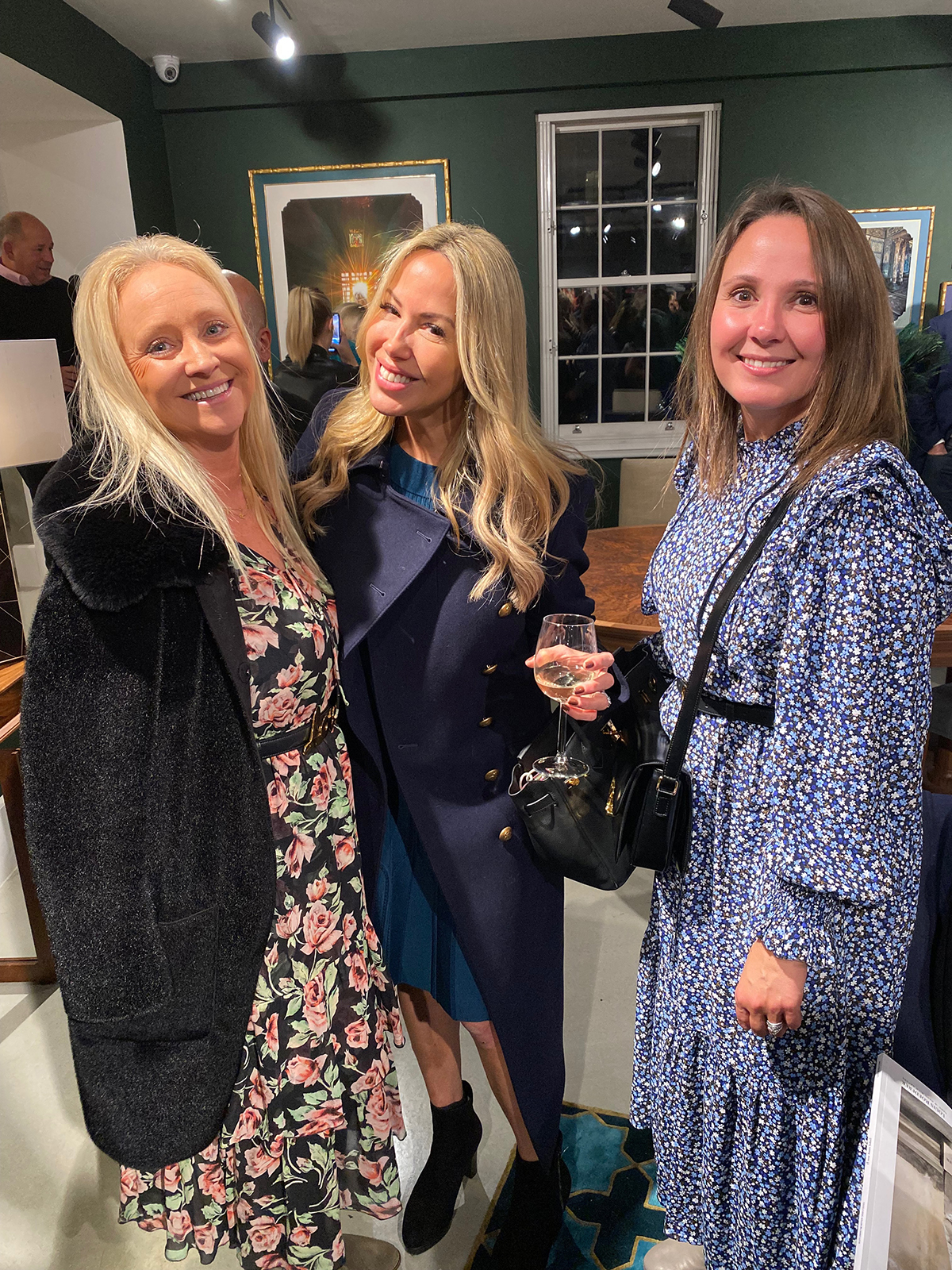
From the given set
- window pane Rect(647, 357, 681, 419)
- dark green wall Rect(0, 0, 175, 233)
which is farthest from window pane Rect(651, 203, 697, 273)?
dark green wall Rect(0, 0, 175, 233)

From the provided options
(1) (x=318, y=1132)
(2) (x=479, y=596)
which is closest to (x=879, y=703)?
(2) (x=479, y=596)

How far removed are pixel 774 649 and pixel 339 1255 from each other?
133cm

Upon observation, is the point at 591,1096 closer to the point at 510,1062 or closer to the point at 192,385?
the point at 510,1062

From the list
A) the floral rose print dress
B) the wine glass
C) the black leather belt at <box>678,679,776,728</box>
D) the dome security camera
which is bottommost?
the floral rose print dress

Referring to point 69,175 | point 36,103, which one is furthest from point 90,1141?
point 69,175

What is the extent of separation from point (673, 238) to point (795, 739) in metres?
5.69

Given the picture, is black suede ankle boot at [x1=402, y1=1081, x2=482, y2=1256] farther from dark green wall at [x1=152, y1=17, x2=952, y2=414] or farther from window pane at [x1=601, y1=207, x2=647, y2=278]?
window pane at [x1=601, y1=207, x2=647, y2=278]

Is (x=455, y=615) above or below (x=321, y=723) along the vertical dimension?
above

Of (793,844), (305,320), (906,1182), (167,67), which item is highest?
(167,67)

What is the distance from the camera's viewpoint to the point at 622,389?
6301mm

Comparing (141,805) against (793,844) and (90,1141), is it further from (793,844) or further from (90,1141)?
(90,1141)

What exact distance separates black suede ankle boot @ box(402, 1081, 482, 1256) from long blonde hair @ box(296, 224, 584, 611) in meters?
1.13

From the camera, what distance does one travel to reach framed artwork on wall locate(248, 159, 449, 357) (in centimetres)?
584

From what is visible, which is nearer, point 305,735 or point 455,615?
point 305,735
